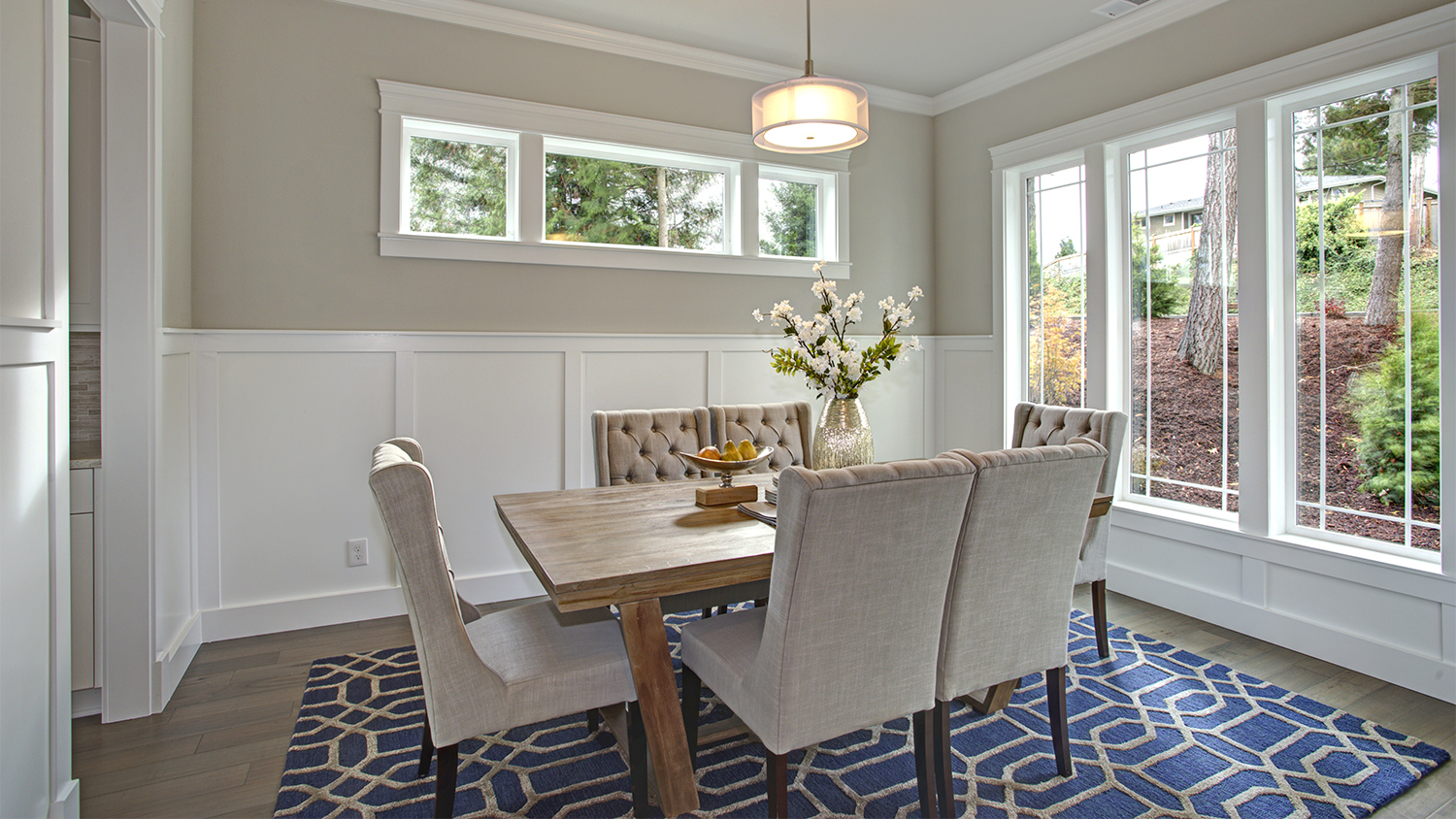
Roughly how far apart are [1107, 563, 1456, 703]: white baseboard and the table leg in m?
2.61

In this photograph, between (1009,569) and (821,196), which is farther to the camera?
(821,196)

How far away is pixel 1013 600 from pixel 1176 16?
3.00 m

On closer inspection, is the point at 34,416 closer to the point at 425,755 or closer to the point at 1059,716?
the point at 425,755

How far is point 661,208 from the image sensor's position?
404 centimetres

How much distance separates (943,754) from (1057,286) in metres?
3.04

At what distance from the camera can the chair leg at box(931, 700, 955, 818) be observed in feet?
6.06

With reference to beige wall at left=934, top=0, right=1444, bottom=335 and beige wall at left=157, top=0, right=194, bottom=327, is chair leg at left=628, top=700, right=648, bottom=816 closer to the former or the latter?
beige wall at left=157, top=0, right=194, bottom=327

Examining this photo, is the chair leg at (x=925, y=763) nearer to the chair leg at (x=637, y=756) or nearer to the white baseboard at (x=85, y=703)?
the chair leg at (x=637, y=756)

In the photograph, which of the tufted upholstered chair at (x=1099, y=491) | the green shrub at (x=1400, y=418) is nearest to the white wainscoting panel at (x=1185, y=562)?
the green shrub at (x=1400, y=418)

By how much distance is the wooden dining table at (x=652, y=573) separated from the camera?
168cm

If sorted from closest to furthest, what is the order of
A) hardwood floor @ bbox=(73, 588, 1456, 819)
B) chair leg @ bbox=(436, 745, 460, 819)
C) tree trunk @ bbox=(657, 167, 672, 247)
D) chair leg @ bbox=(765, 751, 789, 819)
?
chair leg @ bbox=(765, 751, 789, 819) < chair leg @ bbox=(436, 745, 460, 819) < hardwood floor @ bbox=(73, 588, 1456, 819) < tree trunk @ bbox=(657, 167, 672, 247)

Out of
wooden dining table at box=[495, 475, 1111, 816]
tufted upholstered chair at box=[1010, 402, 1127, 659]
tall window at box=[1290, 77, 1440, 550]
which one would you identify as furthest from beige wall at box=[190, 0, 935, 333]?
tall window at box=[1290, 77, 1440, 550]

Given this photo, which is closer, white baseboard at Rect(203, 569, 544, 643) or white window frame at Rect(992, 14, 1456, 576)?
white window frame at Rect(992, 14, 1456, 576)

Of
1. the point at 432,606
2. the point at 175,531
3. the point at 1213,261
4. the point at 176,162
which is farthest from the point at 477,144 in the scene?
the point at 1213,261
